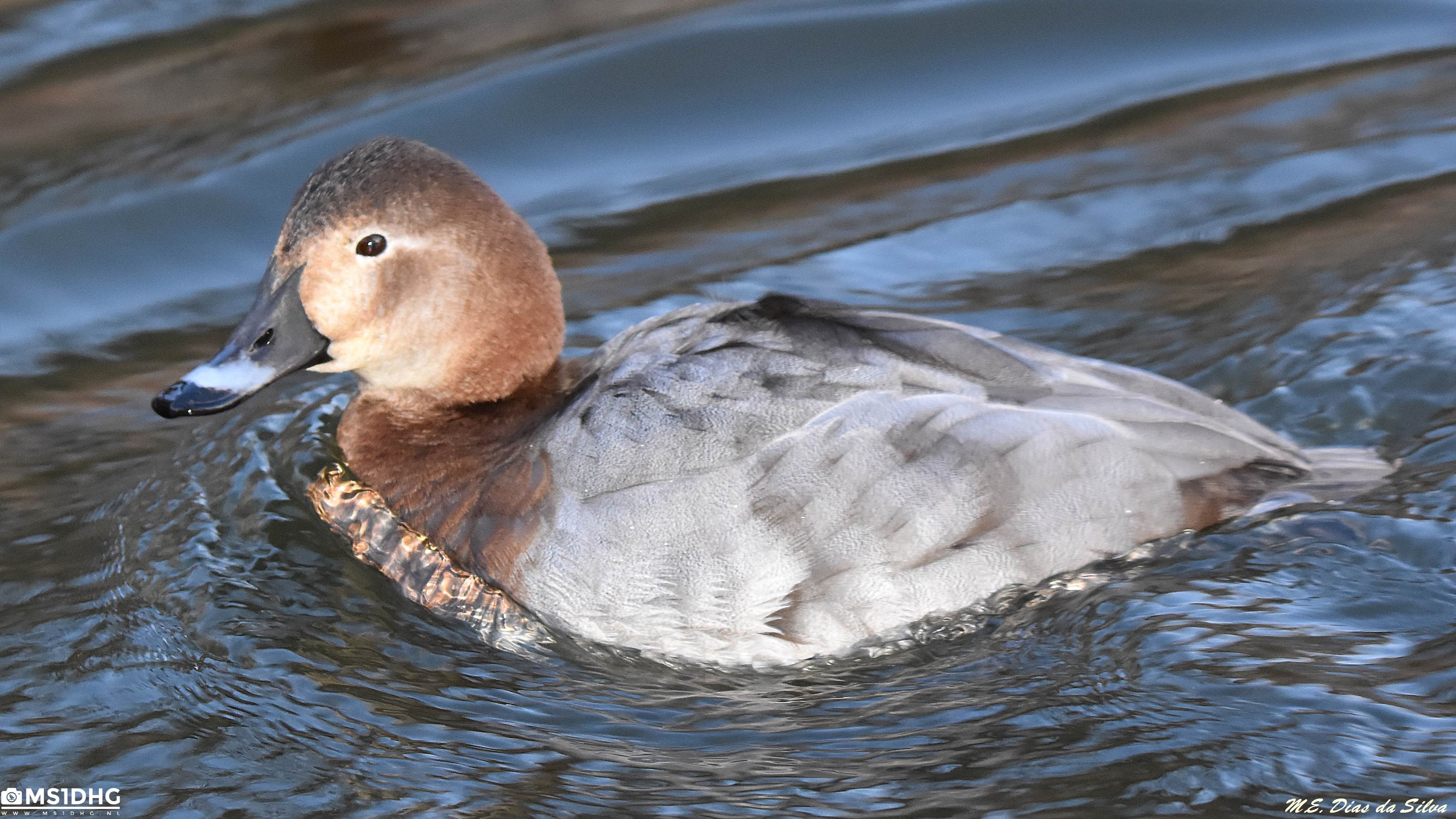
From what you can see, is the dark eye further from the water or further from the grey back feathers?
the water

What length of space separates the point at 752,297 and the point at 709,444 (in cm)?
208

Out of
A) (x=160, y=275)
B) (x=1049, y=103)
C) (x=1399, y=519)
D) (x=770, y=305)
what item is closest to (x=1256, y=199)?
(x=1049, y=103)

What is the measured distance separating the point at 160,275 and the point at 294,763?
3210mm

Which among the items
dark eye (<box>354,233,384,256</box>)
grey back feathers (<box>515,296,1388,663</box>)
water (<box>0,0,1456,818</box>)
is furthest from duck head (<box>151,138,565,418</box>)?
water (<box>0,0,1456,818</box>)

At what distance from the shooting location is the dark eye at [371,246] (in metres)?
4.29

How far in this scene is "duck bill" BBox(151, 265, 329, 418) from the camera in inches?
165

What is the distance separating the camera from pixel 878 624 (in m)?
3.93

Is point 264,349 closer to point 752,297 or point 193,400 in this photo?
point 193,400

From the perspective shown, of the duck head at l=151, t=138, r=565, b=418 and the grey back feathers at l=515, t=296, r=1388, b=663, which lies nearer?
the grey back feathers at l=515, t=296, r=1388, b=663

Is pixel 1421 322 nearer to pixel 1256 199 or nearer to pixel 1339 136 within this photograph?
pixel 1256 199

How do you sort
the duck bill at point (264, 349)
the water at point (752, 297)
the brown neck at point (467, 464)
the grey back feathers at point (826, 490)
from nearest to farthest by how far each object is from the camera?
the water at point (752, 297) < the grey back feathers at point (826, 490) < the brown neck at point (467, 464) < the duck bill at point (264, 349)

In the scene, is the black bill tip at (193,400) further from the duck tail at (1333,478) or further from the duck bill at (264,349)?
the duck tail at (1333,478)

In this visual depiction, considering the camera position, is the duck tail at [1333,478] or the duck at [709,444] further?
the duck tail at [1333,478]

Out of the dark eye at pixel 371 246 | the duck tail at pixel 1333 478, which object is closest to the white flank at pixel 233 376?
the dark eye at pixel 371 246
